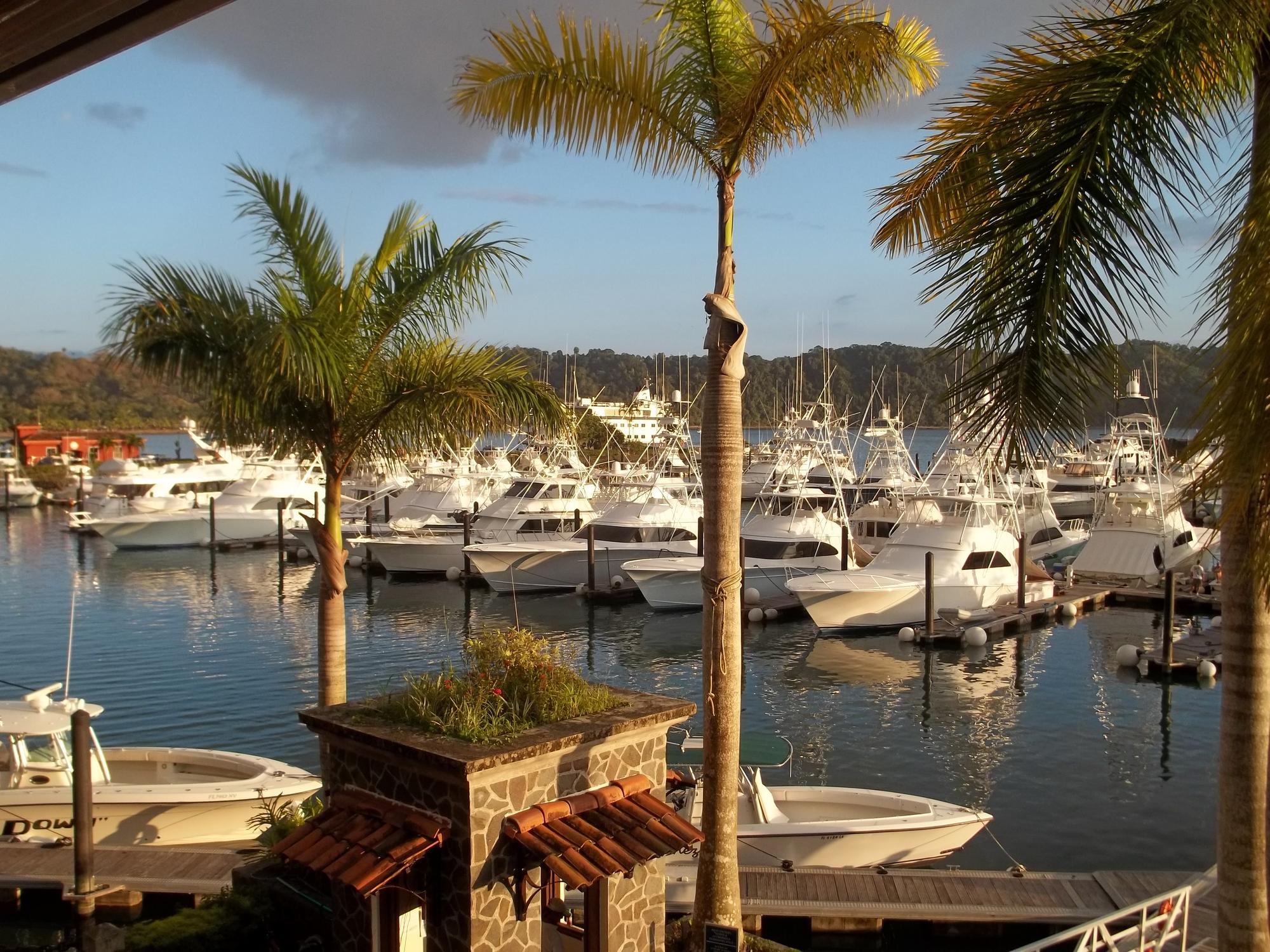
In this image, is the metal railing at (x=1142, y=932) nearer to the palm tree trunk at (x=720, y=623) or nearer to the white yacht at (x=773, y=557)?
the palm tree trunk at (x=720, y=623)

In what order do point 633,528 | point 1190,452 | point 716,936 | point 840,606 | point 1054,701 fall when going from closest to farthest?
1. point 1190,452
2. point 716,936
3. point 1054,701
4. point 840,606
5. point 633,528

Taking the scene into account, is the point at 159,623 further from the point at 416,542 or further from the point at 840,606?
the point at 840,606

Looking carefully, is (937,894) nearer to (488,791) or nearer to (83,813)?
(488,791)

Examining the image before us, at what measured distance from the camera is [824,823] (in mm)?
13703

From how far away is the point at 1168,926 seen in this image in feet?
27.3

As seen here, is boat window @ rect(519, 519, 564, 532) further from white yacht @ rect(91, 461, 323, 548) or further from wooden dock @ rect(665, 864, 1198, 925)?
wooden dock @ rect(665, 864, 1198, 925)

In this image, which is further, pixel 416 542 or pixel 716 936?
pixel 416 542

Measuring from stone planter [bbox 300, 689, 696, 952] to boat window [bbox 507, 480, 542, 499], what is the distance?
36.6 metres

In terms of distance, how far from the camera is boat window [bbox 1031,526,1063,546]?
148 feet

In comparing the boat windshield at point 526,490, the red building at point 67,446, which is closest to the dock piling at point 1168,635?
the boat windshield at point 526,490

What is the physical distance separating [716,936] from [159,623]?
29987mm

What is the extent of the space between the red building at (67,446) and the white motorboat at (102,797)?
83.8m

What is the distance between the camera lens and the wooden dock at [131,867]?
12.4 meters

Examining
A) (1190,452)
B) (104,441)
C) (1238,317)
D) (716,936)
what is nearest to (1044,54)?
(1238,317)
